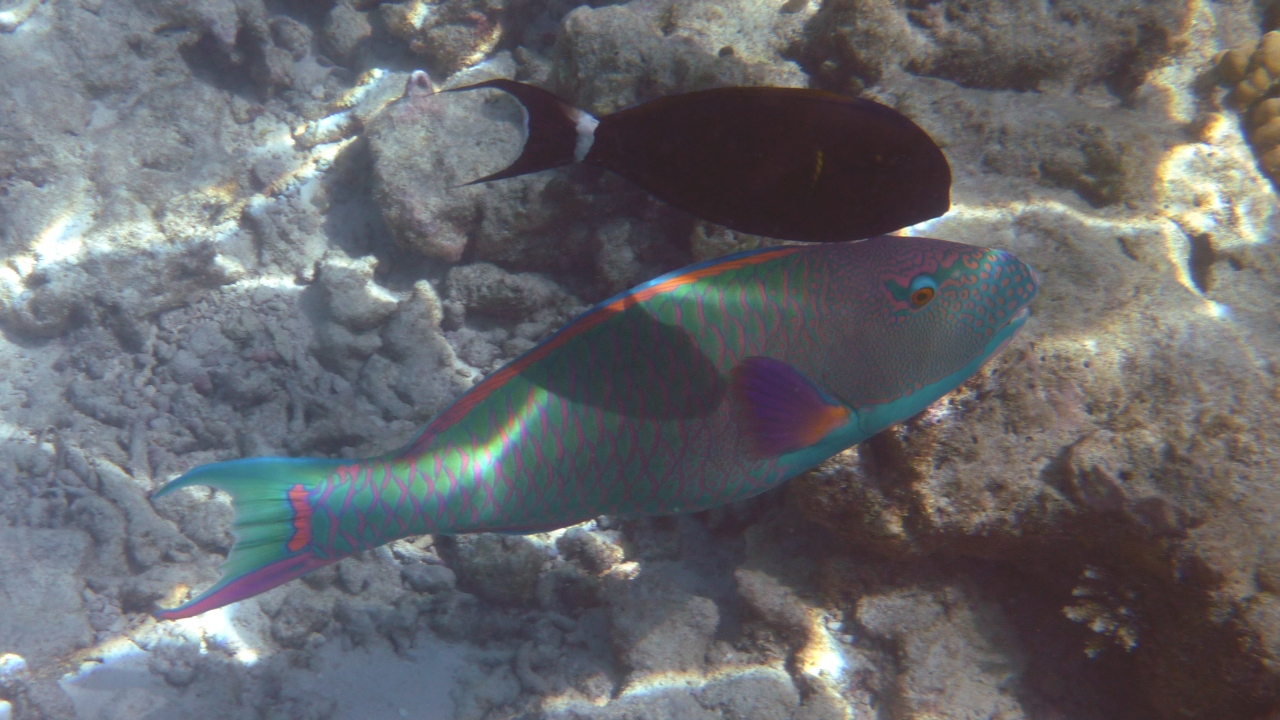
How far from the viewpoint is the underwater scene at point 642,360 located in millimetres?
1242

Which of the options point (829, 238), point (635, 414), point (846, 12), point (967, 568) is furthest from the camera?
point (846, 12)

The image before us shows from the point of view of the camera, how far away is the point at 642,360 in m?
1.21

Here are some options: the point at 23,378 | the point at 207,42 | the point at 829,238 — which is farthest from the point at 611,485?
the point at 207,42

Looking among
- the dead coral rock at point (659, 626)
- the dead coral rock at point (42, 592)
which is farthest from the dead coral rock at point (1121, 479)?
the dead coral rock at point (42, 592)

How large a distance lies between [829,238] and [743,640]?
1.81m

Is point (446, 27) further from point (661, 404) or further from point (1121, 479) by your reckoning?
point (1121, 479)

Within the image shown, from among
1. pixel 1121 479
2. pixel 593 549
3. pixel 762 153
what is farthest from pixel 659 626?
pixel 762 153

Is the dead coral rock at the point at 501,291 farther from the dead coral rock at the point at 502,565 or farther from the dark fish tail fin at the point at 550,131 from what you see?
the dark fish tail fin at the point at 550,131

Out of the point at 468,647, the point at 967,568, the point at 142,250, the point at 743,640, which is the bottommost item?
the point at 468,647

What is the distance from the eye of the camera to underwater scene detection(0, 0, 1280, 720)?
1242mm

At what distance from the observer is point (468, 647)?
9.76ft

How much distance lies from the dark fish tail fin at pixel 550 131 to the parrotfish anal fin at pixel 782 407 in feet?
1.97

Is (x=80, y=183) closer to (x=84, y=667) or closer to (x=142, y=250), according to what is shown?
(x=142, y=250)

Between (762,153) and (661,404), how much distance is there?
0.60 m
